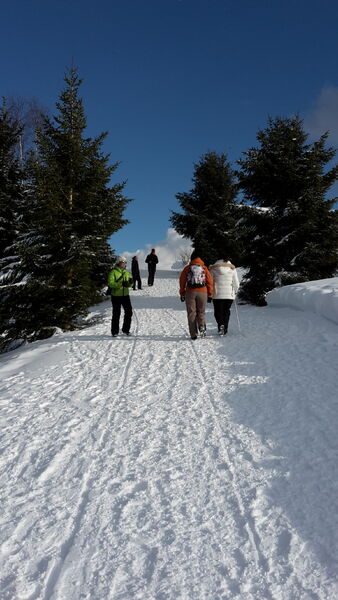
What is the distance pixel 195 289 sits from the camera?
8.92 meters

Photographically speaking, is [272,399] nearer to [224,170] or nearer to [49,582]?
[49,582]

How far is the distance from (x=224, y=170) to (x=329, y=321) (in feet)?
54.4

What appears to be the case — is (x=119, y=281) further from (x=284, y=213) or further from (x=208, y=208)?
(x=208, y=208)

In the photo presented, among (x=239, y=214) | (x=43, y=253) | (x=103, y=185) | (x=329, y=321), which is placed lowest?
(x=329, y=321)

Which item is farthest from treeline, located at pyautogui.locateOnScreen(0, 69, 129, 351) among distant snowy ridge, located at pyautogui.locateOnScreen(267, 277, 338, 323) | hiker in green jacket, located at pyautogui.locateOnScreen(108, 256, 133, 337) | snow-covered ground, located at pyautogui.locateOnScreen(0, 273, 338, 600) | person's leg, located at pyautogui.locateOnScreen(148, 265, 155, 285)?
person's leg, located at pyautogui.locateOnScreen(148, 265, 155, 285)

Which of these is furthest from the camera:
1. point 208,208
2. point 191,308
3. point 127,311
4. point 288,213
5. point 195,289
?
point 208,208

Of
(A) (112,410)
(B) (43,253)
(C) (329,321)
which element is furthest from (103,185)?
(A) (112,410)

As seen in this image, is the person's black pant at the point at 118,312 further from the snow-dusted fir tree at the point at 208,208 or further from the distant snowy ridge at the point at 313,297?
the snow-dusted fir tree at the point at 208,208

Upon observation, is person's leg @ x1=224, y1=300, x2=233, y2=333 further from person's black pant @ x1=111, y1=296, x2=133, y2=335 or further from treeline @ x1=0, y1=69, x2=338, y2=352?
treeline @ x1=0, y1=69, x2=338, y2=352

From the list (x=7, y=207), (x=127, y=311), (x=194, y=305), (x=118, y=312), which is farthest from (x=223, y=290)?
(x=7, y=207)

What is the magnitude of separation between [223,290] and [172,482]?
6.38 m

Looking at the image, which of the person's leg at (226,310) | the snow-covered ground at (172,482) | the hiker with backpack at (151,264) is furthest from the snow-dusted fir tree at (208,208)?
the snow-covered ground at (172,482)

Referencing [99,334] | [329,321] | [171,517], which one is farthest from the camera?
[99,334]

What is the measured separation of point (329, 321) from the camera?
9.08 meters
